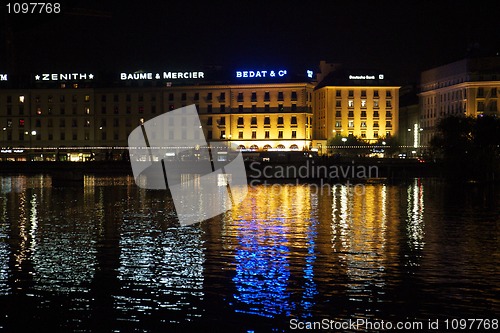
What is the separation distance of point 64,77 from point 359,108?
209 ft

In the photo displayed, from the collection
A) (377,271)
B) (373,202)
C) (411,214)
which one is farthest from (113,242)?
(373,202)

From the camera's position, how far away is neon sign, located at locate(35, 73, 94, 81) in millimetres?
176500

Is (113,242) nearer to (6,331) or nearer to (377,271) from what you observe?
(377,271)

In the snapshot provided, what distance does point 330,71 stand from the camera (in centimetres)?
17675

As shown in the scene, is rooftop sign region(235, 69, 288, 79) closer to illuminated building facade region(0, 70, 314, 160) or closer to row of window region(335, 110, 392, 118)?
illuminated building facade region(0, 70, 314, 160)

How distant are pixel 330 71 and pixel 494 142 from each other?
82.3 meters

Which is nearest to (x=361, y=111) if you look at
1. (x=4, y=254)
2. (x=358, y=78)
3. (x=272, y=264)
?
(x=358, y=78)

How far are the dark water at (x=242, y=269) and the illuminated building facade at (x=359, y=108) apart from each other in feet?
375

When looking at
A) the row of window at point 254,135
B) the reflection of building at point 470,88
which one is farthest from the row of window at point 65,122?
the reflection of building at point 470,88

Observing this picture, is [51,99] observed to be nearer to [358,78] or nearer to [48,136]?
[48,136]

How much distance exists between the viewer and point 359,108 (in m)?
168

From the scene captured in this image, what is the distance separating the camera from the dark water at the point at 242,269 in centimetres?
2305

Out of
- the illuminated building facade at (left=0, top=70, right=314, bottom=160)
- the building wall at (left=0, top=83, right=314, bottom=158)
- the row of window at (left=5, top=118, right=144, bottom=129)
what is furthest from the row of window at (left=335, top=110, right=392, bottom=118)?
the row of window at (left=5, top=118, right=144, bottom=129)

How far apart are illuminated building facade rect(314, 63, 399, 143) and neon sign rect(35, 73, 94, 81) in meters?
51.6
